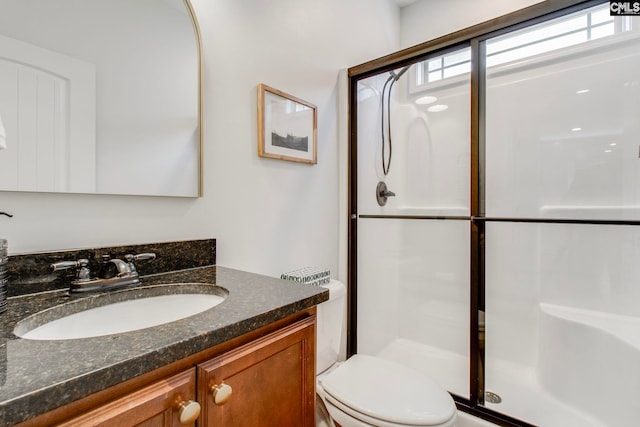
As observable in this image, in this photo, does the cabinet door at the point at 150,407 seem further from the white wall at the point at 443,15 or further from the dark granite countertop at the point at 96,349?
the white wall at the point at 443,15

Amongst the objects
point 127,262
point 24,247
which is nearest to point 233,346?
point 127,262

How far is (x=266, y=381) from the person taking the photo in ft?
2.35

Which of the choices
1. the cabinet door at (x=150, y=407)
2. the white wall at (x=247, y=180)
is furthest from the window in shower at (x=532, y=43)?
the cabinet door at (x=150, y=407)

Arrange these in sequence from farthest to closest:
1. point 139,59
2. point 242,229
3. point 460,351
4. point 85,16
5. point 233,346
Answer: point 460,351 → point 242,229 → point 139,59 → point 85,16 → point 233,346

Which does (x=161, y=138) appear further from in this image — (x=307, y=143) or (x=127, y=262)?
(x=307, y=143)

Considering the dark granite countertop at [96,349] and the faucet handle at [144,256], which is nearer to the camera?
the dark granite countertop at [96,349]

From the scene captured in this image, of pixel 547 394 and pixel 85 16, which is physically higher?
pixel 85 16

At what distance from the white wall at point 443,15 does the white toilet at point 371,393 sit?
208 cm

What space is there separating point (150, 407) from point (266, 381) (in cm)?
26

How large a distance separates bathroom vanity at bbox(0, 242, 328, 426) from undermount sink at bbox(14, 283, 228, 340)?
0.03 m

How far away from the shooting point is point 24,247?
0.83 metres

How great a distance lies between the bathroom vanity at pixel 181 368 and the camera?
0.42 meters

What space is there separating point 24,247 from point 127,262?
0.24m

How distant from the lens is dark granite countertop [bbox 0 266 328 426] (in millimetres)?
399
